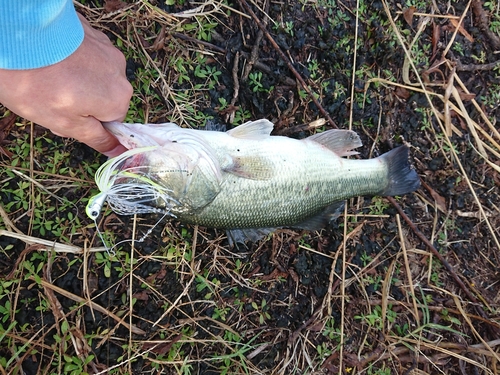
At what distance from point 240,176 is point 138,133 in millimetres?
631

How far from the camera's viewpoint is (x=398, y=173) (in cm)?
272

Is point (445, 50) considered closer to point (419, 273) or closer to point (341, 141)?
point (341, 141)

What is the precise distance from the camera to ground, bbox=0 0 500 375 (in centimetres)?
266

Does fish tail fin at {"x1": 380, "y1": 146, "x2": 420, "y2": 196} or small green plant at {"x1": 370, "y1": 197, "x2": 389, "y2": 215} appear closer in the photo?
fish tail fin at {"x1": 380, "y1": 146, "x2": 420, "y2": 196}

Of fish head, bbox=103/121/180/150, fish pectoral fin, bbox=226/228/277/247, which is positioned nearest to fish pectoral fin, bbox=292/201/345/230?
fish pectoral fin, bbox=226/228/277/247

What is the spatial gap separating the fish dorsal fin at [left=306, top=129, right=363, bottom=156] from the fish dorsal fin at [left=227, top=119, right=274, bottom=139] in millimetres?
413

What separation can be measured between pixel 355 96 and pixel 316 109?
0.38 meters

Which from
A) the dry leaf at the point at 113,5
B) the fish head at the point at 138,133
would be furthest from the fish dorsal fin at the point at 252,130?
the dry leaf at the point at 113,5

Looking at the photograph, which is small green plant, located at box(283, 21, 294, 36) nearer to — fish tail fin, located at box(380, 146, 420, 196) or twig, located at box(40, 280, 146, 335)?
fish tail fin, located at box(380, 146, 420, 196)

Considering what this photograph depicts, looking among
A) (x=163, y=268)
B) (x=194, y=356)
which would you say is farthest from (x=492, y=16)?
(x=194, y=356)

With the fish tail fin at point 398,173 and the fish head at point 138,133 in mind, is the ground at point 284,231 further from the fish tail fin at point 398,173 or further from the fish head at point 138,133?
the fish head at point 138,133

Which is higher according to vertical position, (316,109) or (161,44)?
(161,44)

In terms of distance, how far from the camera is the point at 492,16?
3.51 meters

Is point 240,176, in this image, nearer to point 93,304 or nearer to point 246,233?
point 246,233
